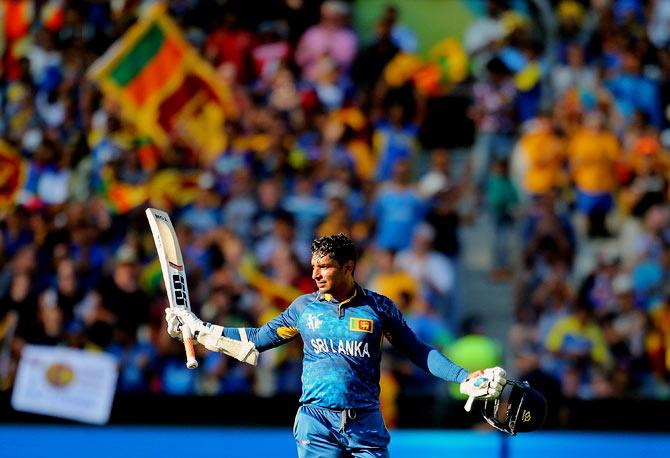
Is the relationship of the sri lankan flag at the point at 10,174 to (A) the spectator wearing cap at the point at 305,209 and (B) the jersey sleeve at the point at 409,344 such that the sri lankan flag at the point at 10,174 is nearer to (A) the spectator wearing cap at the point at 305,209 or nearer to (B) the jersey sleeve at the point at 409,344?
(A) the spectator wearing cap at the point at 305,209

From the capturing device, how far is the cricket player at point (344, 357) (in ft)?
25.2

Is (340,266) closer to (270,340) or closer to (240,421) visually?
(270,340)

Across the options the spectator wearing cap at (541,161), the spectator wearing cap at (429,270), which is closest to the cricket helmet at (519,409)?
the spectator wearing cap at (429,270)

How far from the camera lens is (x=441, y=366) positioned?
767 centimetres

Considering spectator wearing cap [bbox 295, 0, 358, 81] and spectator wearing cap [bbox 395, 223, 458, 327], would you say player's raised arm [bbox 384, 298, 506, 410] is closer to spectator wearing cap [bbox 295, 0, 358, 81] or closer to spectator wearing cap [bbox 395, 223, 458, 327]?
spectator wearing cap [bbox 395, 223, 458, 327]

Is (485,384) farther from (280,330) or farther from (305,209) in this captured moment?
(305,209)

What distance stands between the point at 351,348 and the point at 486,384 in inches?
32.5

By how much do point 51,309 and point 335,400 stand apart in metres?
7.50

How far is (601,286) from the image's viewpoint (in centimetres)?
1527

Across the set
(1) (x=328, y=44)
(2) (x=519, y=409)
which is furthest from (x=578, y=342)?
(2) (x=519, y=409)

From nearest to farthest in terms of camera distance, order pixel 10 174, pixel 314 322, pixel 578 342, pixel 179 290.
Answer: pixel 314 322, pixel 179 290, pixel 578 342, pixel 10 174

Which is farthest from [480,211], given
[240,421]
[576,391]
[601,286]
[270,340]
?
[270,340]

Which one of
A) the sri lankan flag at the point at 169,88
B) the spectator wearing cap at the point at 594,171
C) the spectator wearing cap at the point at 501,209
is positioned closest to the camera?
the spectator wearing cap at the point at 594,171

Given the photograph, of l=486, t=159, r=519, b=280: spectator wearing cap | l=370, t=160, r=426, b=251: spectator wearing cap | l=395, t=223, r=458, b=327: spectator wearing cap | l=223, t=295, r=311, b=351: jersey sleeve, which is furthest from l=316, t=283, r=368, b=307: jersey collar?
l=486, t=159, r=519, b=280: spectator wearing cap
